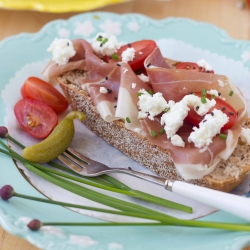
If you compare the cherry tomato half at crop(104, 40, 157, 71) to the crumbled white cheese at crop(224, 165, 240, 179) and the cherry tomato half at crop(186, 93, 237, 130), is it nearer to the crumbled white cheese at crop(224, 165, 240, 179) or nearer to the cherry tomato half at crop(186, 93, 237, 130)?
the cherry tomato half at crop(186, 93, 237, 130)

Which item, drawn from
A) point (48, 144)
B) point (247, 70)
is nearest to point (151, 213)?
point (48, 144)

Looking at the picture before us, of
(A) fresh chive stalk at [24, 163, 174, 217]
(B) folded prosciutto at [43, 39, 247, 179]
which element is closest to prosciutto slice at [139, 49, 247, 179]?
(B) folded prosciutto at [43, 39, 247, 179]

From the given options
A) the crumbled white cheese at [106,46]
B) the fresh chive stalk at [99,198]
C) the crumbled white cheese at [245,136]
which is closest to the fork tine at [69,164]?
the fresh chive stalk at [99,198]

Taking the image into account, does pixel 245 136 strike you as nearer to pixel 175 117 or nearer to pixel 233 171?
pixel 233 171

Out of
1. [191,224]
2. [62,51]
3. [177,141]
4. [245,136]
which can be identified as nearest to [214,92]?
[245,136]

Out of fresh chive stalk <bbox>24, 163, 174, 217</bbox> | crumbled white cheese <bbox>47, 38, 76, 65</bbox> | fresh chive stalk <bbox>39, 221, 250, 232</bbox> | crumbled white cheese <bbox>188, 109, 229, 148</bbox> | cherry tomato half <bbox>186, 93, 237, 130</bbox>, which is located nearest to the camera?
fresh chive stalk <bbox>39, 221, 250, 232</bbox>
